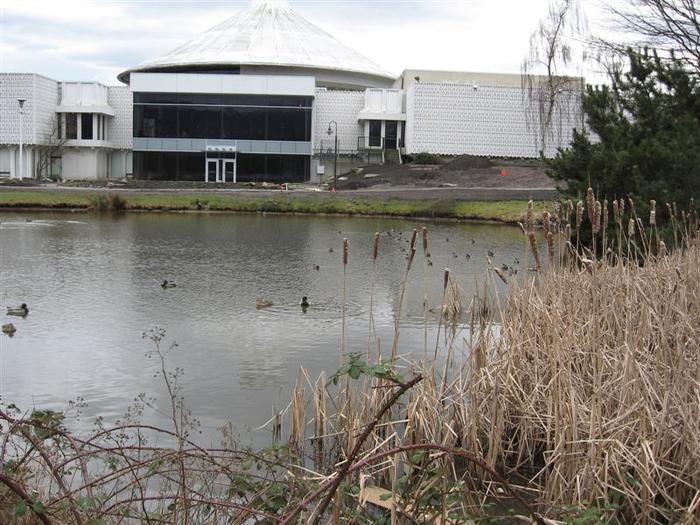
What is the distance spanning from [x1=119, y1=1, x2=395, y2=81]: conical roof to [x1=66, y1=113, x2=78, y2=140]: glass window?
8.02 meters

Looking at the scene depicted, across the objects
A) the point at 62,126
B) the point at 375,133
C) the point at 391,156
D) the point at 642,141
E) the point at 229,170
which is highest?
the point at 375,133

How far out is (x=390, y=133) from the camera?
5672 cm

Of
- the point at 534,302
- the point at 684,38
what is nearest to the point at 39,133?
the point at 684,38

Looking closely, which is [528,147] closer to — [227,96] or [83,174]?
[227,96]

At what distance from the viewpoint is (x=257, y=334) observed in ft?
37.7

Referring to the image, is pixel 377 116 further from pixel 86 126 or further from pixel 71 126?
pixel 71 126

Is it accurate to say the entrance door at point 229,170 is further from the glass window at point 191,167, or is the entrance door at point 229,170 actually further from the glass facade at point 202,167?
the glass window at point 191,167

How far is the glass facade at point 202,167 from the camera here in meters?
54.0

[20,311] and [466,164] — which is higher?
[466,164]

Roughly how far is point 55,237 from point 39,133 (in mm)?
32454

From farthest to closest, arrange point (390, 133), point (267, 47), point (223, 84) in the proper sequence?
1. point (267, 47)
2. point (390, 133)
3. point (223, 84)

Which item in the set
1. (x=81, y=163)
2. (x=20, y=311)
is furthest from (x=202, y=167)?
(x=20, y=311)

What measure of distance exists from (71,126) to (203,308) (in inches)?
1815

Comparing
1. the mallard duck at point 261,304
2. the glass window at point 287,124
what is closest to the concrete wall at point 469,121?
the glass window at point 287,124
